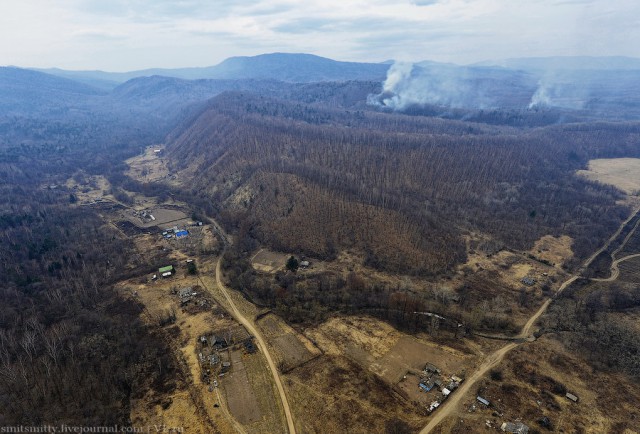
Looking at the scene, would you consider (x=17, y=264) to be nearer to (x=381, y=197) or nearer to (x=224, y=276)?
(x=224, y=276)

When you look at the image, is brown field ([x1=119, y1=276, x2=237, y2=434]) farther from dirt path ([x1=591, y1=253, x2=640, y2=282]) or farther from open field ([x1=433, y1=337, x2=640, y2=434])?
dirt path ([x1=591, y1=253, x2=640, y2=282])

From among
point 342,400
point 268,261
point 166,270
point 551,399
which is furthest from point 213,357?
point 551,399

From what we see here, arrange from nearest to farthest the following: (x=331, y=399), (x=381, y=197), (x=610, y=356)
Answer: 1. (x=331, y=399)
2. (x=610, y=356)
3. (x=381, y=197)

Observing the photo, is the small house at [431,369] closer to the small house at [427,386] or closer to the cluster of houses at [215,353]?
the small house at [427,386]

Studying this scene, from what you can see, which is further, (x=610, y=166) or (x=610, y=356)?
(x=610, y=166)

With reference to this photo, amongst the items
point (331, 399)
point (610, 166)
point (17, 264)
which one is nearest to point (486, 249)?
point (331, 399)

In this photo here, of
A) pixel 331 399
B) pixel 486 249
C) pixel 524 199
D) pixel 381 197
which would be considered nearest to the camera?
pixel 331 399
